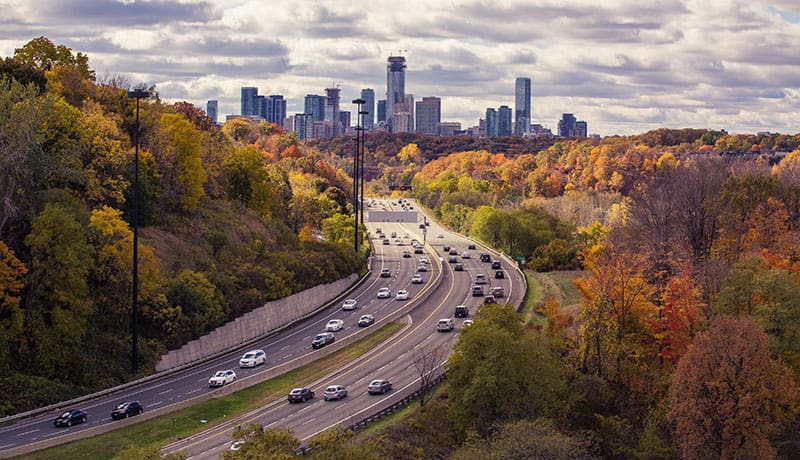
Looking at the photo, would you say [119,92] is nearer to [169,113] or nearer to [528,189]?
[169,113]

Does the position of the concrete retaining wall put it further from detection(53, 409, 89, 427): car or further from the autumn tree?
the autumn tree

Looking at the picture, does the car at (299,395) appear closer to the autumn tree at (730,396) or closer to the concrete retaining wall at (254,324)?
the concrete retaining wall at (254,324)

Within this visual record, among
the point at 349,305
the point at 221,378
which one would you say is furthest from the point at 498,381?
the point at 349,305

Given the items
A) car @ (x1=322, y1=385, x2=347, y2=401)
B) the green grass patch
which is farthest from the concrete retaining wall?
car @ (x1=322, y1=385, x2=347, y2=401)

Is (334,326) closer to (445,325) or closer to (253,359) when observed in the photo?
(445,325)

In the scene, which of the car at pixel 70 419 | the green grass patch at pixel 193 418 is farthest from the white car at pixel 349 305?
the car at pixel 70 419
